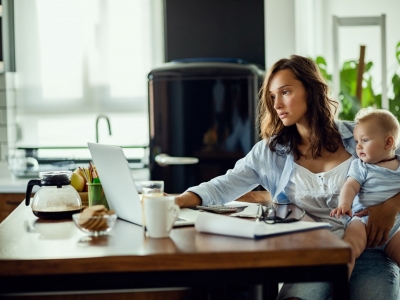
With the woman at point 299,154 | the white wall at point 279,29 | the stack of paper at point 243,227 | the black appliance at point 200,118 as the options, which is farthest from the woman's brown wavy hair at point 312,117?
the white wall at point 279,29

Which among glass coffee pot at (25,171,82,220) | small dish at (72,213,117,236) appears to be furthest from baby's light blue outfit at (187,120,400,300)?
small dish at (72,213,117,236)

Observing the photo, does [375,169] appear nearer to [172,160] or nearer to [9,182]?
[172,160]

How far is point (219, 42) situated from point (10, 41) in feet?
4.67

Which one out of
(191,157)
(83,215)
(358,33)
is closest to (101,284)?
(83,215)

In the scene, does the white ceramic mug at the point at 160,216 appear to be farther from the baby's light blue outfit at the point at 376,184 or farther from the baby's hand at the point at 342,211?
the baby's light blue outfit at the point at 376,184

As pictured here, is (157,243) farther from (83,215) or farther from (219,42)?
(219,42)

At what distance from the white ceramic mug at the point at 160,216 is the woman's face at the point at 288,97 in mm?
781

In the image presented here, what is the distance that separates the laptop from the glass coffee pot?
11cm

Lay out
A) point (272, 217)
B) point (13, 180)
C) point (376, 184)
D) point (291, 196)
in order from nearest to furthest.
Answer: point (272, 217), point (376, 184), point (291, 196), point (13, 180)

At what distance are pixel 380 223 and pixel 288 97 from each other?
54cm

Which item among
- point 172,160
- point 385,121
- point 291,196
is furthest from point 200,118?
point 385,121

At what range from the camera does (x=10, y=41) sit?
14.6ft

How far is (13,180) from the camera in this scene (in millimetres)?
4094

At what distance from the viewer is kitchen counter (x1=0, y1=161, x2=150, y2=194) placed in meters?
3.82
